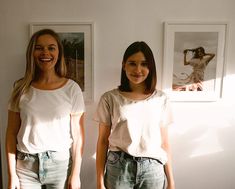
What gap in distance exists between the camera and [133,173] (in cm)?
131

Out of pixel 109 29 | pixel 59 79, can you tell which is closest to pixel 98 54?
pixel 109 29

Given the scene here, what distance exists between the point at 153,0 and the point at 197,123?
91 cm

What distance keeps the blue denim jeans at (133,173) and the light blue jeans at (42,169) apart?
28 cm

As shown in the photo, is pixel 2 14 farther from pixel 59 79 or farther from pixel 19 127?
pixel 19 127

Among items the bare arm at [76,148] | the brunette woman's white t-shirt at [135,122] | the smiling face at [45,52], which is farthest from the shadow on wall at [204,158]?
the smiling face at [45,52]

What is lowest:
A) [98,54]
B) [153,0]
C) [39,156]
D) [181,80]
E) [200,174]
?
[200,174]

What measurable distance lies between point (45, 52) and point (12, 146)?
0.56 metres

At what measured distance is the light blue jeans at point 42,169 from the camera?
1.31m

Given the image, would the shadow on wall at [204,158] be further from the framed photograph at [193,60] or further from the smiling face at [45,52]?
the smiling face at [45,52]

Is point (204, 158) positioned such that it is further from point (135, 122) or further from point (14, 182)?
point (14, 182)

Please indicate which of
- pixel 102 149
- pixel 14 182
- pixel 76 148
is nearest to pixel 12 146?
pixel 14 182

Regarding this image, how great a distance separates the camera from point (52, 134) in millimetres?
1340

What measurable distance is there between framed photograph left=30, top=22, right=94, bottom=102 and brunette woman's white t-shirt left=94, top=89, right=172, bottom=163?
31 centimetres

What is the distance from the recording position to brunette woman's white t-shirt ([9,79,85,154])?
1313 millimetres
